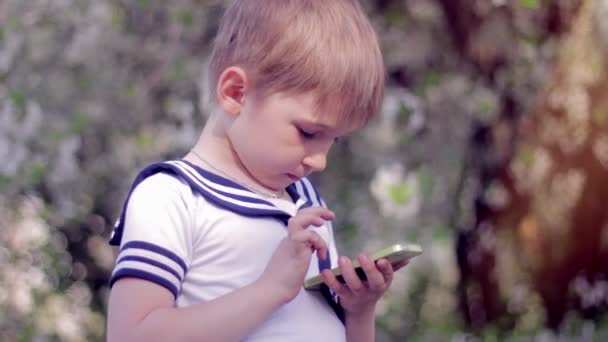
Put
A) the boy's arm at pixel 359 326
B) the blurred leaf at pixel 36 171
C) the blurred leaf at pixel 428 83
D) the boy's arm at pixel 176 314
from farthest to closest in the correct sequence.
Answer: the blurred leaf at pixel 428 83
the blurred leaf at pixel 36 171
the boy's arm at pixel 359 326
the boy's arm at pixel 176 314

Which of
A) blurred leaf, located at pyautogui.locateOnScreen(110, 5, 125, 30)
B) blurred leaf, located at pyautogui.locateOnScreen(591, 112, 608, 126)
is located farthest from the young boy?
blurred leaf, located at pyautogui.locateOnScreen(591, 112, 608, 126)

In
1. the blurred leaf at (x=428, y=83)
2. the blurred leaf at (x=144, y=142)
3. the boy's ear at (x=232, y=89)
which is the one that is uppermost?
the boy's ear at (x=232, y=89)

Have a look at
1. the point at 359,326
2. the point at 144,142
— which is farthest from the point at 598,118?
the point at 359,326

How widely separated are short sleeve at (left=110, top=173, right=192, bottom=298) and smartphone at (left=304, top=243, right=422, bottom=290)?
0.61ft

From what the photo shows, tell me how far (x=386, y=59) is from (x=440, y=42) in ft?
0.71

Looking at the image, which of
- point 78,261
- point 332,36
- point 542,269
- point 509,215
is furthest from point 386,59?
point 332,36

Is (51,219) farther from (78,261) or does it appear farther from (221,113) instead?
(221,113)

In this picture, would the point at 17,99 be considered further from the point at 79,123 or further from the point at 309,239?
the point at 309,239

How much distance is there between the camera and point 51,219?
312 cm

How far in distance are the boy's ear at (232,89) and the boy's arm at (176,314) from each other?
0.27 m

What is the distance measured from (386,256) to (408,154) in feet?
6.61

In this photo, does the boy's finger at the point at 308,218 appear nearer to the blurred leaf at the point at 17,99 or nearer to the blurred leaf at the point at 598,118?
the blurred leaf at the point at 17,99

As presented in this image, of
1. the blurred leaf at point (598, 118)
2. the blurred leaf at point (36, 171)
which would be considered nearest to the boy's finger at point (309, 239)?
the blurred leaf at point (36, 171)

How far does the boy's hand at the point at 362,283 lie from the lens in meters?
1.32
